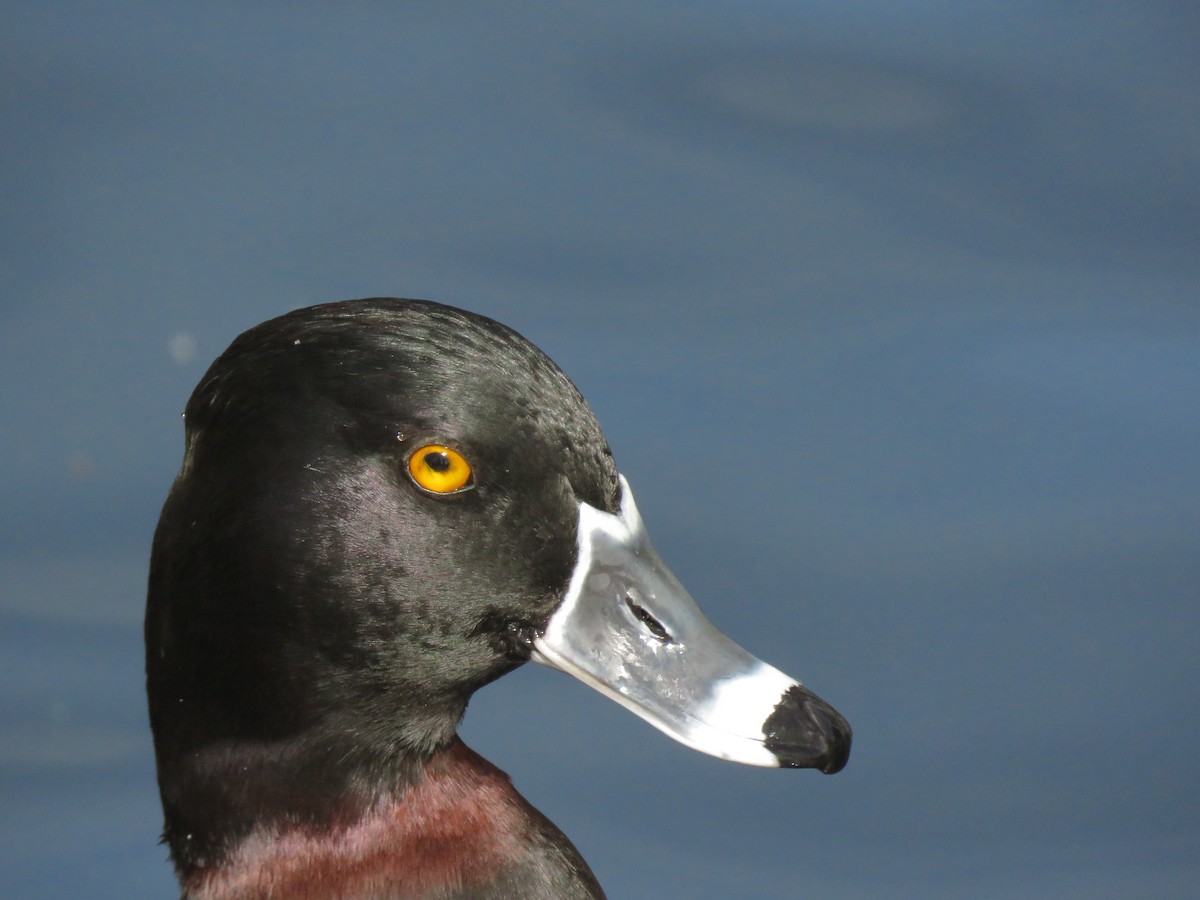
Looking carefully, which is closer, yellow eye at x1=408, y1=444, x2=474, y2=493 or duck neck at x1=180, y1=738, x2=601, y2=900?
yellow eye at x1=408, y1=444, x2=474, y2=493

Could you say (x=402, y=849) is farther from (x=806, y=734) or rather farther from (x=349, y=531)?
(x=806, y=734)

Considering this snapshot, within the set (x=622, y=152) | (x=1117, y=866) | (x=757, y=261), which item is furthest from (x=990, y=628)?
(x=622, y=152)

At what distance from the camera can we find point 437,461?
2969mm

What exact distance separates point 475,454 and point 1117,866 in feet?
7.56

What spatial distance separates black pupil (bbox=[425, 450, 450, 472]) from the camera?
2963 mm

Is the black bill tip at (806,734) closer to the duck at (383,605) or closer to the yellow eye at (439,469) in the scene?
the duck at (383,605)

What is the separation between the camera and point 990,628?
4926 mm

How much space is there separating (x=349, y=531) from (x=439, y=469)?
0.17m

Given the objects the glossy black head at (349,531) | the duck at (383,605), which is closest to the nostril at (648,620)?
the duck at (383,605)

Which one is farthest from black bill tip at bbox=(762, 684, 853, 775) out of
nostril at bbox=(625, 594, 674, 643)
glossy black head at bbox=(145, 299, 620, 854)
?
glossy black head at bbox=(145, 299, 620, 854)

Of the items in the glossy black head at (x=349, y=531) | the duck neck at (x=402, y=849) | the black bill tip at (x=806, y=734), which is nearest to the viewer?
the glossy black head at (x=349, y=531)

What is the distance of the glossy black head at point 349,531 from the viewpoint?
9.71 feet

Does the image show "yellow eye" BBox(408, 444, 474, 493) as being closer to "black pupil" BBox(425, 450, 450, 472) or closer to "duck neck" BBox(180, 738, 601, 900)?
"black pupil" BBox(425, 450, 450, 472)

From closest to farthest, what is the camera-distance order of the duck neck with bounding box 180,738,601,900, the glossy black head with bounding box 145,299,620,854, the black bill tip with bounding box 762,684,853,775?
the glossy black head with bounding box 145,299,620,854 → the black bill tip with bounding box 762,684,853,775 → the duck neck with bounding box 180,738,601,900
